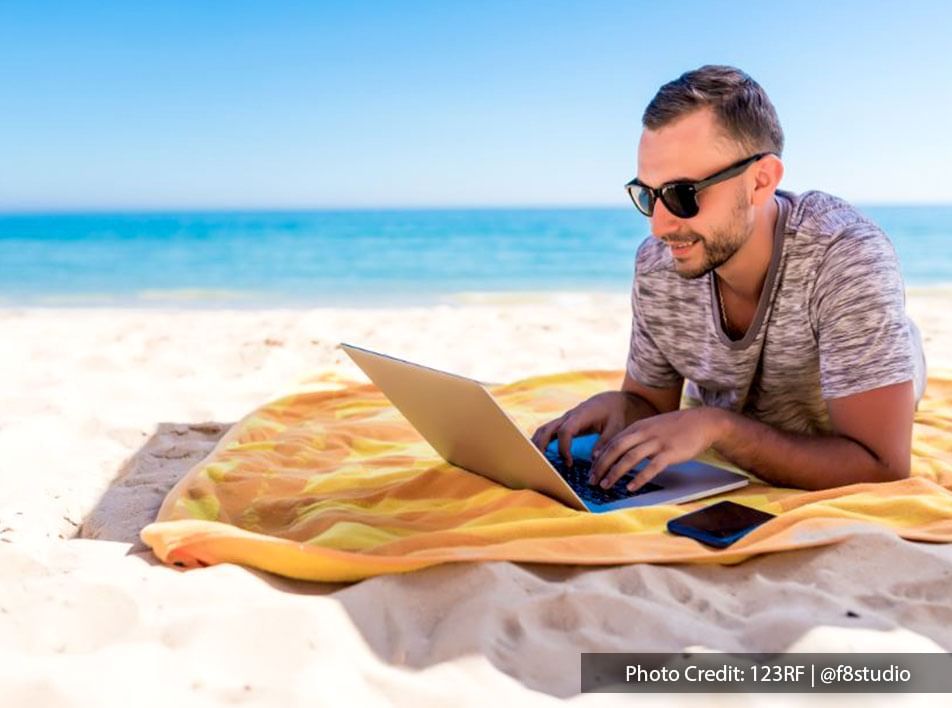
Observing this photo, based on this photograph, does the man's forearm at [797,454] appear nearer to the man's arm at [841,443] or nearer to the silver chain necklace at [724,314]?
the man's arm at [841,443]

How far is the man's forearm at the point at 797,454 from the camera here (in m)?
2.31

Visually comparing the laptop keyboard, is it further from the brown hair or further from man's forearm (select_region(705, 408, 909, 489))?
the brown hair

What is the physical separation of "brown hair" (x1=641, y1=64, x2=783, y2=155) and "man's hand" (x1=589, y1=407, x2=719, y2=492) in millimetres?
739

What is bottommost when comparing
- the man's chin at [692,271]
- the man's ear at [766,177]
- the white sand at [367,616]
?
the white sand at [367,616]

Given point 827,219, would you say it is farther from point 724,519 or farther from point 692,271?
point 724,519

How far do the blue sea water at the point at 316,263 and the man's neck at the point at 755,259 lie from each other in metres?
8.57

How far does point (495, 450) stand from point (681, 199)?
2.65ft

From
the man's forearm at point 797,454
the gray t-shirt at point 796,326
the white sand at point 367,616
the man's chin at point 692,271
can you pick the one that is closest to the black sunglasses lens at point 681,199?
the man's chin at point 692,271

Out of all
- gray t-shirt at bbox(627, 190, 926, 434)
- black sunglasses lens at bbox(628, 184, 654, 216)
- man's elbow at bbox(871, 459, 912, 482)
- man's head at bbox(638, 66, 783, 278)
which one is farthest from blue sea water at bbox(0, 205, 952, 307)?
man's elbow at bbox(871, 459, 912, 482)

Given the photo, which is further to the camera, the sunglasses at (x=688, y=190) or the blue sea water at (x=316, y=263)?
the blue sea water at (x=316, y=263)

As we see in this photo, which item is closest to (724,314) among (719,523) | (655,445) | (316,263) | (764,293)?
(764,293)

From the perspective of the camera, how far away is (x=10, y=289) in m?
12.2

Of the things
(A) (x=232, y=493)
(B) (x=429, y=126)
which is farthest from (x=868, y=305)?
(B) (x=429, y=126)

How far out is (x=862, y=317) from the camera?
89.8 inches
